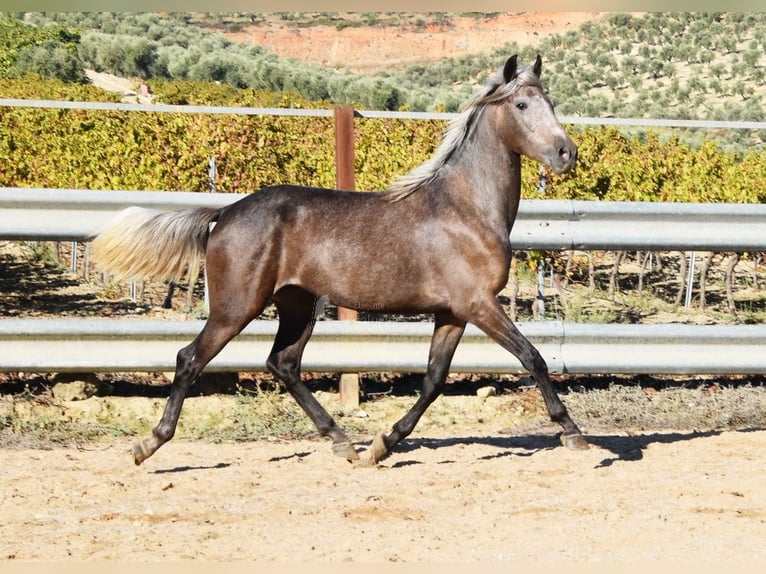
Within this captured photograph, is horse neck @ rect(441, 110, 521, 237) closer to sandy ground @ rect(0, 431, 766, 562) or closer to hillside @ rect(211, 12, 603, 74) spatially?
sandy ground @ rect(0, 431, 766, 562)

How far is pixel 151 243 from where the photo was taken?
5.77 metres

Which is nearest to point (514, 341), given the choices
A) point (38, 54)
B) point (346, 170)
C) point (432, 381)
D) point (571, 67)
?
point (432, 381)

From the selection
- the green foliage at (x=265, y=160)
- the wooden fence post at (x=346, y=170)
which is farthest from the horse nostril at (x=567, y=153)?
the green foliage at (x=265, y=160)

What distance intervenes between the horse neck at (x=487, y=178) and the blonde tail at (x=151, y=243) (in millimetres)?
1336

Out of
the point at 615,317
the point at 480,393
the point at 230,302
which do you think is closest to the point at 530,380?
the point at 480,393

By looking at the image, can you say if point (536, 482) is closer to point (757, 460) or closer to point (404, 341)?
point (757, 460)

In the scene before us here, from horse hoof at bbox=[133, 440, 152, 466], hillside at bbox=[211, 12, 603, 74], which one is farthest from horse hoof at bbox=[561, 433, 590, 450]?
hillside at bbox=[211, 12, 603, 74]

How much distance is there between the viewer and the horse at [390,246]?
5.55m

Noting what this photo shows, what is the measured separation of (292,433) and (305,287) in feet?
→ 3.69

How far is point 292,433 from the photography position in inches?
254

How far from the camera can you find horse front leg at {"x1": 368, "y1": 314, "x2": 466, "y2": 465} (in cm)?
567

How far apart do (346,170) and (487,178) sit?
1621mm

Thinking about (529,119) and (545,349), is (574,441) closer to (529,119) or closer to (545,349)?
(545,349)

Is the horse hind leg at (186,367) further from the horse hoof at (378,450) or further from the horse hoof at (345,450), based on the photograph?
the horse hoof at (378,450)
